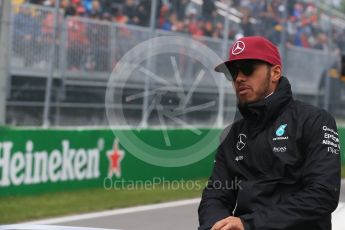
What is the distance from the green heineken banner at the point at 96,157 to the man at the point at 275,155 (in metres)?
7.81

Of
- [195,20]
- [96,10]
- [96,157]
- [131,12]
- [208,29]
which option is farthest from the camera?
[208,29]

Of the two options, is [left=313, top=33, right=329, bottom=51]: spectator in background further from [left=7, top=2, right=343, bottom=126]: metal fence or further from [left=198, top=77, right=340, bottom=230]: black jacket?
[left=198, top=77, right=340, bottom=230]: black jacket

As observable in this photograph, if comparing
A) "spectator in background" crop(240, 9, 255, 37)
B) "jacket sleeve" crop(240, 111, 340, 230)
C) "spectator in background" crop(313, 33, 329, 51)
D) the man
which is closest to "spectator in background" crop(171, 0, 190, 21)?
"spectator in background" crop(240, 9, 255, 37)

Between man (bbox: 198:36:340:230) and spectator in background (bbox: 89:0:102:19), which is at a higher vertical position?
spectator in background (bbox: 89:0:102:19)

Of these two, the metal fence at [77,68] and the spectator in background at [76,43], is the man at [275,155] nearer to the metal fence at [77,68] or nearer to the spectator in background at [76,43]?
the metal fence at [77,68]

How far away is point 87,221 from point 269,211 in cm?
660

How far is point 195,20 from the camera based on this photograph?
1510 cm

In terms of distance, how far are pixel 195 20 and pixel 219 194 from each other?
12245 millimetres

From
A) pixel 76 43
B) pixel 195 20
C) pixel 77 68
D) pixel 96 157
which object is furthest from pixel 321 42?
pixel 96 157

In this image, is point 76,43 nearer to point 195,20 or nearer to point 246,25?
point 195,20

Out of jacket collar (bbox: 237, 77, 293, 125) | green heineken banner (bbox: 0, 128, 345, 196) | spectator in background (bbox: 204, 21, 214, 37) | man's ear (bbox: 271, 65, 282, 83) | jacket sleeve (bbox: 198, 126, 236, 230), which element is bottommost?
green heineken banner (bbox: 0, 128, 345, 196)

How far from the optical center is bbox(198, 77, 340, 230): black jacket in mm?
2688

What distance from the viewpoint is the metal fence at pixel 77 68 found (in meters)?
11.7

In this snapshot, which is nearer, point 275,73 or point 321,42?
point 275,73
